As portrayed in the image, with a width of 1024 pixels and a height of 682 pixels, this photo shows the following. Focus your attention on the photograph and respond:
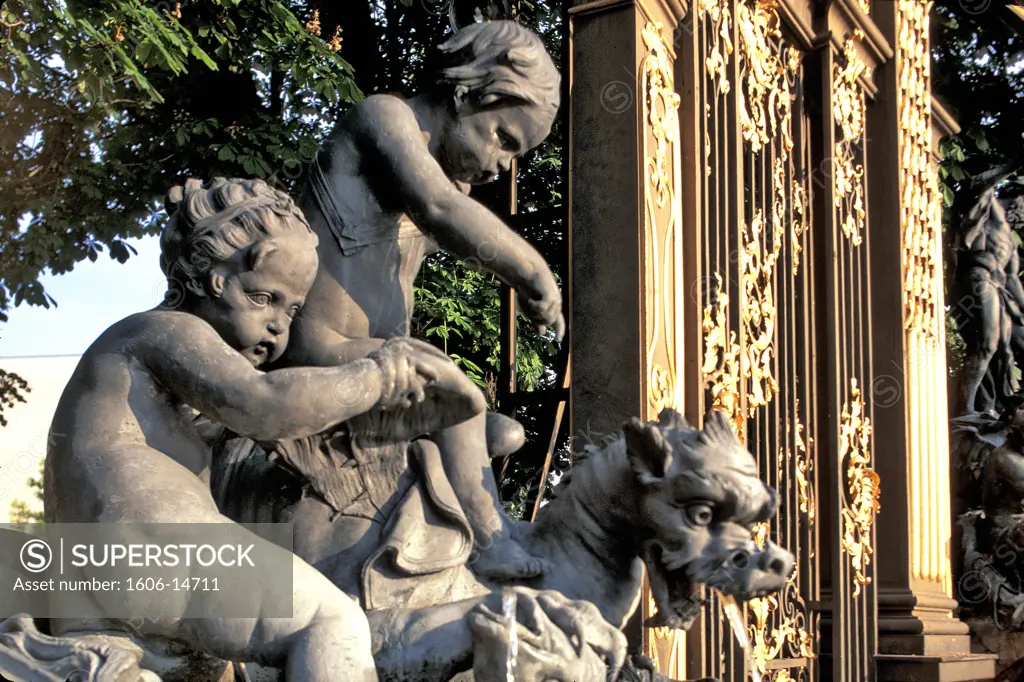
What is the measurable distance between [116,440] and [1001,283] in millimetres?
8813

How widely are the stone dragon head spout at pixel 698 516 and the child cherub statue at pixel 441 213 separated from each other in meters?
0.25

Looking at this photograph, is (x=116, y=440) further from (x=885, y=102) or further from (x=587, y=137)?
(x=885, y=102)

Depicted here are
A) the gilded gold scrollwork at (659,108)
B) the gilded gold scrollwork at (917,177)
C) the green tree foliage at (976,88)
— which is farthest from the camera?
the green tree foliage at (976,88)

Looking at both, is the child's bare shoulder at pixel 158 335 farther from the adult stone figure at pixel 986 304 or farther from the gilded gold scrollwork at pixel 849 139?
the adult stone figure at pixel 986 304

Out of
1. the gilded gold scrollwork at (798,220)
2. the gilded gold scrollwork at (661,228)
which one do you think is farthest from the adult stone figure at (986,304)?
the gilded gold scrollwork at (661,228)

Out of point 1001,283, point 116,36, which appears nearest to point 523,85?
point 116,36

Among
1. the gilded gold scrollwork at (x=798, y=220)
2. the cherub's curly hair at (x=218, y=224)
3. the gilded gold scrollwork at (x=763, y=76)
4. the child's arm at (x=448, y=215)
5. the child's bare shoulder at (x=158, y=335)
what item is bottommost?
the child's bare shoulder at (x=158, y=335)

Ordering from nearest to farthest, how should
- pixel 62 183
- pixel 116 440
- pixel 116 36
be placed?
1. pixel 116 440
2. pixel 116 36
3. pixel 62 183

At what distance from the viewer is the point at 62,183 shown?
6.29 metres

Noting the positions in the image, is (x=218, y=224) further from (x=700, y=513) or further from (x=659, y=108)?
(x=659, y=108)

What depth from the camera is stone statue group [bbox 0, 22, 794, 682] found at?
1879 mm

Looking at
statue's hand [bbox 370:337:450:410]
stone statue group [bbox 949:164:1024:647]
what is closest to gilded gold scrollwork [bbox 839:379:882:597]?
stone statue group [bbox 949:164:1024:647]

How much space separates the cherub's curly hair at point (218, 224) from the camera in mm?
2055

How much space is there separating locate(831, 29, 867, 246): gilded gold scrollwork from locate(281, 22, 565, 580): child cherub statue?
3759 millimetres
